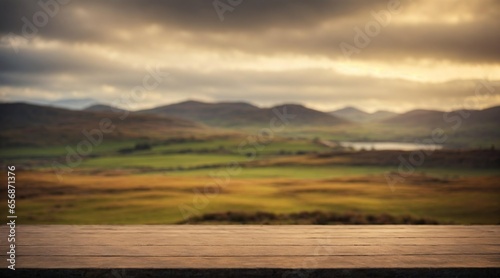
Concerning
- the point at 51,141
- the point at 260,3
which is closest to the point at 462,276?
the point at 260,3

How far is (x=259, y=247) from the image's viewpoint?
146 inches

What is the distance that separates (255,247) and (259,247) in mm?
Result: 32

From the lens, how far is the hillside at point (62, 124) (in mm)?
55719

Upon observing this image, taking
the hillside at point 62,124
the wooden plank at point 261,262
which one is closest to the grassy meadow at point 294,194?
the wooden plank at point 261,262

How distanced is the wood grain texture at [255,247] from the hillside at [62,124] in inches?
1850

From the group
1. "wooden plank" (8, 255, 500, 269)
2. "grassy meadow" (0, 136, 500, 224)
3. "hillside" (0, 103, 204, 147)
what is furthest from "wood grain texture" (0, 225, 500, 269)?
"hillside" (0, 103, 204, 147)

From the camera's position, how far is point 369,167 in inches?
890

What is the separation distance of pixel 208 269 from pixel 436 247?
1.94 meters

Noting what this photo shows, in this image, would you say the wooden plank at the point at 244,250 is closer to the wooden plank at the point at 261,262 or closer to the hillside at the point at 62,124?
the wooden plank at the point at 261,262

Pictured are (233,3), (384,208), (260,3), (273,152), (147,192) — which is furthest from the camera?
(273,152)

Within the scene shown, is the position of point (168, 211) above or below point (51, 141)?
below

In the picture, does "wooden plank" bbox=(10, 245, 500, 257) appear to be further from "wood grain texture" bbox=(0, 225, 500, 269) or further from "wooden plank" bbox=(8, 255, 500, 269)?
"wooden plank" bbox=(8, 255, 500, 269)

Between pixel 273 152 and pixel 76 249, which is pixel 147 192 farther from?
pixel 273 152

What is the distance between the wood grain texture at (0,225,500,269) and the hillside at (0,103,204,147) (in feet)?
154
